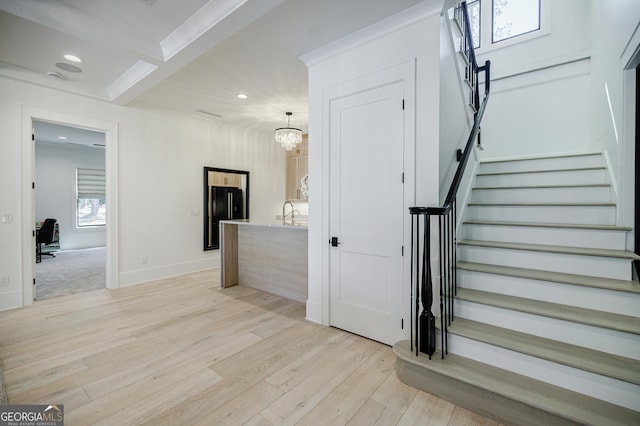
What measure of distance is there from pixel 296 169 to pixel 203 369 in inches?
210

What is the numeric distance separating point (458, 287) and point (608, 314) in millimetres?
901

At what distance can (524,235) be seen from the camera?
2.54m

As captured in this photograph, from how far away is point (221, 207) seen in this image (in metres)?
5.78

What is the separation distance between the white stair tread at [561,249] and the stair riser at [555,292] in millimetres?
285

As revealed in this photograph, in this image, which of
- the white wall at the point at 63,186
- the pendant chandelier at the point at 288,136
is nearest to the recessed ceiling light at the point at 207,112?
the pendant chandelier at the point at 288,136

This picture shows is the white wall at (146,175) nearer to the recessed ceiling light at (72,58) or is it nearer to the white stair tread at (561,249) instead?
the recessed ceiling light at (72,58)

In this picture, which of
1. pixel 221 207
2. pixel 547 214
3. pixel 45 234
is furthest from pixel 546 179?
pixel 45 234

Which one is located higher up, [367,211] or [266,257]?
[367,211]

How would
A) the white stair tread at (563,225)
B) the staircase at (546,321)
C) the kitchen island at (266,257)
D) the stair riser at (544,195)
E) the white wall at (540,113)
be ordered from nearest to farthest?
1. the staircase at (546,321)
2. the white stair tread at (563,225)
3. the stair riser at (544,195)
4. the kitchen island at (266,257)
5. the white wall at (540,113)

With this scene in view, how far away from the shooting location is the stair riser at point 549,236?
2207 millimetres

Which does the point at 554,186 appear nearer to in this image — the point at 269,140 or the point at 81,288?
the point at 269,140

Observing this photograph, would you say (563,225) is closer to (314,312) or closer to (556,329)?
(556,329)

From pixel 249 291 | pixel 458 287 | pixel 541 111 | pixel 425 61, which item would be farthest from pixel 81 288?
pixel 541 111

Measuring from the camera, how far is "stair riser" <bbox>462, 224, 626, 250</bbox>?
2207 millimetres
